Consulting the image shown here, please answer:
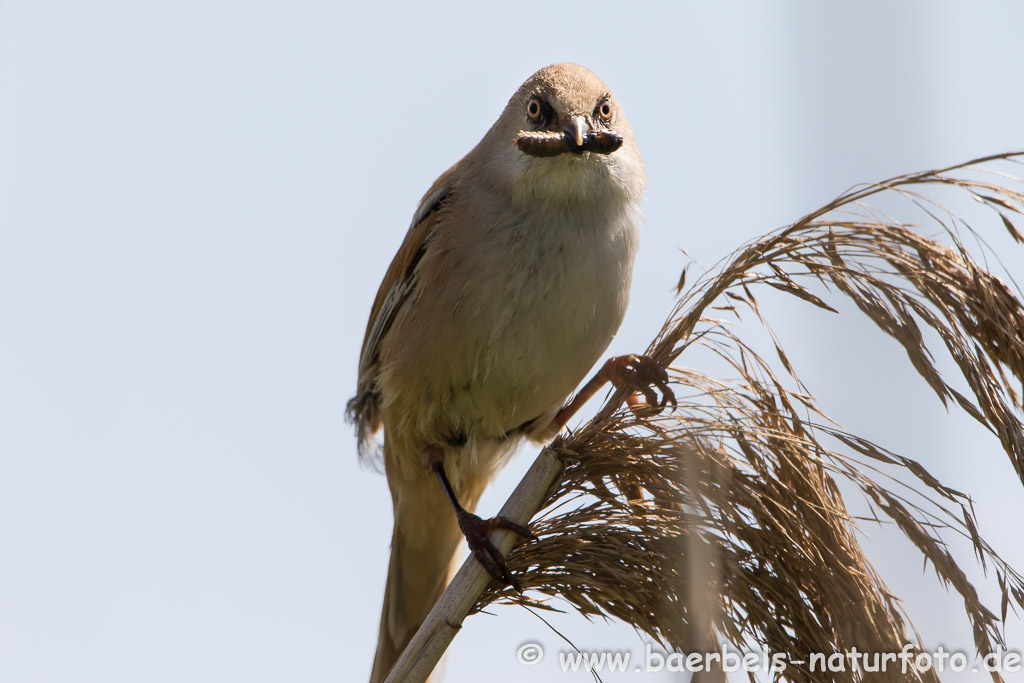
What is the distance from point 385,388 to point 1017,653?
8.47 feet

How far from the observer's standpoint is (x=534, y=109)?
145 inches

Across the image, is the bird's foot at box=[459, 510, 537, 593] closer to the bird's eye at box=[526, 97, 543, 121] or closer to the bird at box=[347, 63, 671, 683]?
the bird at box=[347, 63, 671, 683]

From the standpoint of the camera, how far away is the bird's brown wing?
414cm

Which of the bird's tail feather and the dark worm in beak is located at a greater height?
the dark worm in beak

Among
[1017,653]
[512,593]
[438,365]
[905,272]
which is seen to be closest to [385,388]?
[438,365]

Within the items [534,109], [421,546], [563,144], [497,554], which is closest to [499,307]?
[563,144]

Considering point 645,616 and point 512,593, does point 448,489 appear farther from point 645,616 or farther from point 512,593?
point 645,616

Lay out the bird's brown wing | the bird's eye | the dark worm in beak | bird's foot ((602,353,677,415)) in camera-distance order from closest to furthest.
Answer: bird's foot ((602,353,677,415)), the dark worm in beak, the bird's eye, the bird's brown wing

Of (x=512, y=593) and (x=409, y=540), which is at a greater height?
(x=512, y=593)

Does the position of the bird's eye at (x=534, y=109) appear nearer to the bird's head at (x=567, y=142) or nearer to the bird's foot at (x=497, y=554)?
the bird's head at (x=567, y=142)

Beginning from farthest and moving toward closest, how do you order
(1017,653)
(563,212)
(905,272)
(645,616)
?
(563,212) < (645,616) < (905,272) < (1017,653)

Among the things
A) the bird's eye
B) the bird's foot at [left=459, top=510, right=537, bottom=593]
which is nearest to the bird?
the bird's eye

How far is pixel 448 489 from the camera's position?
391 centimetres

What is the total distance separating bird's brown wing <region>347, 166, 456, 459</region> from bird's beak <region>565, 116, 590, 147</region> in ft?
2.34
